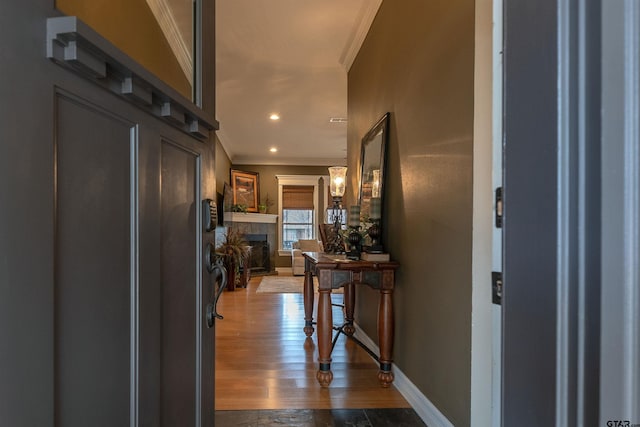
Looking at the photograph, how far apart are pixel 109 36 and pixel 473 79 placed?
134 cm

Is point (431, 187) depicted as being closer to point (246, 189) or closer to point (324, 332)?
point (324, 332)

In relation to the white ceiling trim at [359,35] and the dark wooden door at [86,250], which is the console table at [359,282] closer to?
the dark wooden door at [86,250]

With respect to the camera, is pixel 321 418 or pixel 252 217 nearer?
pixel 321 418

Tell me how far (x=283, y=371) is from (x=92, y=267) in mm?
2316

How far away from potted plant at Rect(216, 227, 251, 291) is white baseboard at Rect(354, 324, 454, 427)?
412 cm

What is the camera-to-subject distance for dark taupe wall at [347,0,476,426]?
62.7 inches

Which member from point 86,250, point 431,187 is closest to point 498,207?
point 86,250

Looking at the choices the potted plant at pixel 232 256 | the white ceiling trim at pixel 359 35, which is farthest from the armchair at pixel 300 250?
the white ceiling trim at pixel 359 35

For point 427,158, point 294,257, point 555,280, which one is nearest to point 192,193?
point 555,280

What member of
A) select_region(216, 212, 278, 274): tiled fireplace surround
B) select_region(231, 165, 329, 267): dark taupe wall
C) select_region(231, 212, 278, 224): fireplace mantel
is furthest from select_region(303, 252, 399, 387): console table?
select_region(231, 165, 329, 267): dark taupe wall

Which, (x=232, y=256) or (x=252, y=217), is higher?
(x=252, y=217)

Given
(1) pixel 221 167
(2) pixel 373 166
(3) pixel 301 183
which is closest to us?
(2) pixel 373 166

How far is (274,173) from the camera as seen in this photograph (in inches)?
374

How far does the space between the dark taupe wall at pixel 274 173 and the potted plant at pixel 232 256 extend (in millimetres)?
2933
